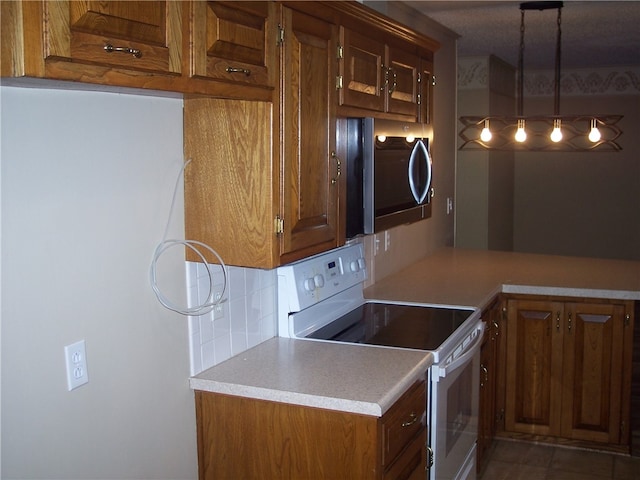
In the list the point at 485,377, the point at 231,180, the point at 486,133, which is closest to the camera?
the point at 231,180

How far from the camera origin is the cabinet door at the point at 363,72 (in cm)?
251

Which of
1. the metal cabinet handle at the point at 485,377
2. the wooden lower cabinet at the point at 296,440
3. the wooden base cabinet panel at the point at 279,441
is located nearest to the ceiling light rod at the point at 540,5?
the metal cabinet handle at the point at 485,377

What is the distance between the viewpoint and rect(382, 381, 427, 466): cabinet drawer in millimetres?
2217

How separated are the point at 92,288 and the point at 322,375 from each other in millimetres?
786

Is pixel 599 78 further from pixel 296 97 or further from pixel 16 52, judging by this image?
pixel 16 52

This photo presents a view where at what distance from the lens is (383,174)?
2777 mm

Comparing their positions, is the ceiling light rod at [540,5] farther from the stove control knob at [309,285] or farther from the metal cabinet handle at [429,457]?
the metal cabinet handle at [429,457]

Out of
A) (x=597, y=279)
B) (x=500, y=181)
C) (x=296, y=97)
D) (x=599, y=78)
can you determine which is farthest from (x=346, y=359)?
(x=599, y=78)

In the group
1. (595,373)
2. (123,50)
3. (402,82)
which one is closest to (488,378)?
(595,373)

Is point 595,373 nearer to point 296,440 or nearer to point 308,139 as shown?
point 296,440

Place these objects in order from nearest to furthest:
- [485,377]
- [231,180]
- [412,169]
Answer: [231,180] → [412,169] → [485,377]

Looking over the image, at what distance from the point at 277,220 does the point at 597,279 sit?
8.06ft

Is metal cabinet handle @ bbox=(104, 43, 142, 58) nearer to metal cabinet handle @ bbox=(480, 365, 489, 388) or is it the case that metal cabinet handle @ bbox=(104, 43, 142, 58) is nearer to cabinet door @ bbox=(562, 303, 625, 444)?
metal cabinet handle @ bbox=(480, 365, 489, 388)

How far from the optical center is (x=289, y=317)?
2.73m
